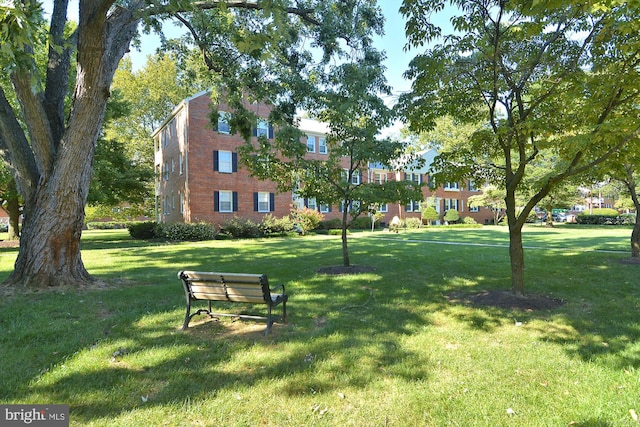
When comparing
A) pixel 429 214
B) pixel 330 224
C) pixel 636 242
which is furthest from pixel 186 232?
pixel 429 214

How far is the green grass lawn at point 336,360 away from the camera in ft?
9.37

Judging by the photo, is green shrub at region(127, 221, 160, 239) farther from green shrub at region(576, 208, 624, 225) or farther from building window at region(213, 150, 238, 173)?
green shrub at region(576, 208, 624, 225)

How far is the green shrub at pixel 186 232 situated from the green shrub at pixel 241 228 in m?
1.39

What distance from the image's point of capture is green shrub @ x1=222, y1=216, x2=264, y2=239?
22641mm

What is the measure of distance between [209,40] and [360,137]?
561 centimetres

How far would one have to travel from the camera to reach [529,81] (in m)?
6.43

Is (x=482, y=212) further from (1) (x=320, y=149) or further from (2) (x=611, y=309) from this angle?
(2) (x=611, y=309)

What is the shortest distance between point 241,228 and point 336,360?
19.6 metres

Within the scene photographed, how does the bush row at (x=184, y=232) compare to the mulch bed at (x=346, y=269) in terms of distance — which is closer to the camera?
the mulch bed at (x=346, y=269)

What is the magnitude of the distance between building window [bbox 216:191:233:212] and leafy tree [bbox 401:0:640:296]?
19044mm

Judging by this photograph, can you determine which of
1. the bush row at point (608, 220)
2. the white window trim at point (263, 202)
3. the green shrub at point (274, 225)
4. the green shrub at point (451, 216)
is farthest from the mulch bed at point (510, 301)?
the bush row at point (608, 220)

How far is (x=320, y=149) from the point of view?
1195 inches

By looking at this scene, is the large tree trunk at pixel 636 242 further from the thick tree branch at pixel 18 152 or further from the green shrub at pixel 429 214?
the green shrub at pixel 429 214

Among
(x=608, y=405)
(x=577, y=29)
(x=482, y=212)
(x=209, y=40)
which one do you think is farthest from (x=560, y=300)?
(x=482, y=212)
